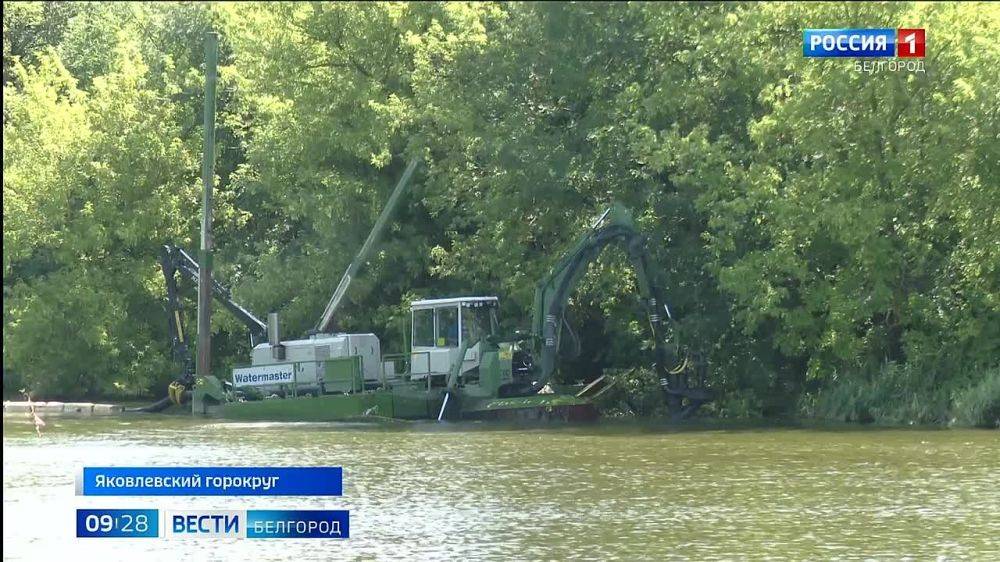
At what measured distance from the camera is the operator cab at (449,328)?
36.8 metres

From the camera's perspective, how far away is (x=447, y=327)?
36938mm

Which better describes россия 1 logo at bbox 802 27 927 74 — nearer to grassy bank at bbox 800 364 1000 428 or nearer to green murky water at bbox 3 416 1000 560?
green murky water at bbox 3 416 1000 560

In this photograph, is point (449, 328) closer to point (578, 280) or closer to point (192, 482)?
point (578, 280)

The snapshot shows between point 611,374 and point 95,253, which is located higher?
point 95,253

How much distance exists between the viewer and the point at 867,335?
112ft

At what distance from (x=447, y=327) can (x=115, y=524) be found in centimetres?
2269

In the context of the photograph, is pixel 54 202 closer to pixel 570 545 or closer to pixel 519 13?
pixel 570 545

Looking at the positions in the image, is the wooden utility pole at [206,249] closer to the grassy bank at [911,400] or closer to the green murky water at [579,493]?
the green murky water at [579,493]

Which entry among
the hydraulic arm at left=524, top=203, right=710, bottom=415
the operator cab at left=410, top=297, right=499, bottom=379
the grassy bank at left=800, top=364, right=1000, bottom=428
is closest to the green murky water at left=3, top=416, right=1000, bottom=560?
the grassy bank at left=800, top=364, right=1000, bottom=428

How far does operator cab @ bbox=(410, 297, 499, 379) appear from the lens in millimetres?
36750

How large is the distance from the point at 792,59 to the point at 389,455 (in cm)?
1119

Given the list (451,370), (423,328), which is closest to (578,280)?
(451,370)

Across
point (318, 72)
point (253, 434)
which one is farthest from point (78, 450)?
point (318, 72)

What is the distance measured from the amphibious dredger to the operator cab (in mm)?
23
